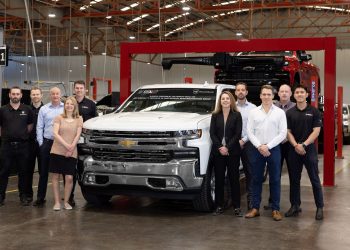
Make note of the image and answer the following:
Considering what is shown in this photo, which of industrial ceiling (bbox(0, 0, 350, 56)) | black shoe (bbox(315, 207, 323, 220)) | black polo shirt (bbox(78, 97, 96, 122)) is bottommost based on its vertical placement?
black shoe (bbox(315, 207, 323, 220))

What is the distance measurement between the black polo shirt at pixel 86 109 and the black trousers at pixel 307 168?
113 inches

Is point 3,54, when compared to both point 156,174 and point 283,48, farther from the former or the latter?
point 283,48

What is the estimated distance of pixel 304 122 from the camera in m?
6.42

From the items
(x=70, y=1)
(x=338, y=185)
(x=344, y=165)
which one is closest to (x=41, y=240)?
(x=338, y=185)

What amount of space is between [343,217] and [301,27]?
23.1 metres

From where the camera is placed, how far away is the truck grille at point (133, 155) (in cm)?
632

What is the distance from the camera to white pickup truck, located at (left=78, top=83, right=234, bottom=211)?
6.29 m

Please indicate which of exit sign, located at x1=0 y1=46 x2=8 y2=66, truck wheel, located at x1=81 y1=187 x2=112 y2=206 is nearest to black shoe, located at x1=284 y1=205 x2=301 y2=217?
truck wheel, located at x1=81 y1=187 x2=112 y2=206

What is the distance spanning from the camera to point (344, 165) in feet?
42.8

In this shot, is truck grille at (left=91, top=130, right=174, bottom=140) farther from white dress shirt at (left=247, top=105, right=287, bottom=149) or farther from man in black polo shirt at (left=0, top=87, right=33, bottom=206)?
man in black polo shirt at (left=0, top=87, right=33, bottom=206)

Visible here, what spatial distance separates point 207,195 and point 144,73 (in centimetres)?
2651

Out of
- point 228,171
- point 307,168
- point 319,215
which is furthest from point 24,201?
point 319,215

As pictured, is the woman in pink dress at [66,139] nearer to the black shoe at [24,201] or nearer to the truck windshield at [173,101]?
the black shoe at [24,201]

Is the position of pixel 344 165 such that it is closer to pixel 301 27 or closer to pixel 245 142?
pixel 245 142
